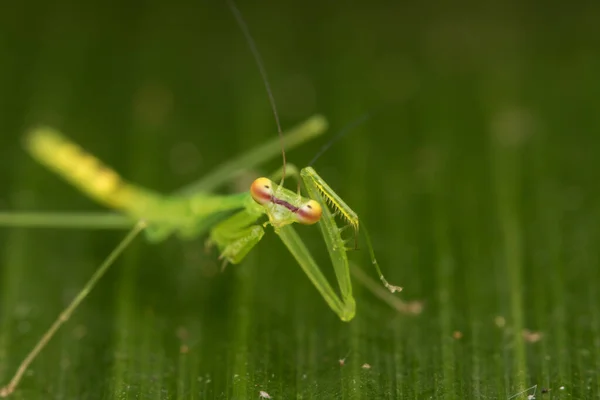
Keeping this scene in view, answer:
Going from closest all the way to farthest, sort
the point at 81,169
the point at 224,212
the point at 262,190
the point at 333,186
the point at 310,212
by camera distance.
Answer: the point at 310,212 < the point at 262,190 < the point at 224,212 < the point at 333,186 < the point at 81,169

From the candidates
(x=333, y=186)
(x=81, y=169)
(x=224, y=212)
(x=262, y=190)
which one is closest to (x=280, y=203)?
(x=262, y=190)

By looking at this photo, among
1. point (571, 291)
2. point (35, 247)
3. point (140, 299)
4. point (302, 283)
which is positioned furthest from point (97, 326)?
point (571, 291)

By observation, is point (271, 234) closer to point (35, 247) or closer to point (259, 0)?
point (35, 247)

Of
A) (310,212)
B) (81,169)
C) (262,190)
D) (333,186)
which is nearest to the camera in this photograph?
(310,212)

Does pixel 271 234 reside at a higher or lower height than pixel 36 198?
lower

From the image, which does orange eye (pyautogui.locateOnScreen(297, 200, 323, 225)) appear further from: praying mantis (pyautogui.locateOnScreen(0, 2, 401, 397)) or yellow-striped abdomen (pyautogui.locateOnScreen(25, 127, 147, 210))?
yellow-striped abdomen (pyautogui.locateOnScreen(25, 127, 147, 210))

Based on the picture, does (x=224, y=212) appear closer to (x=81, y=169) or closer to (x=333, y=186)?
(x=333, y=186)

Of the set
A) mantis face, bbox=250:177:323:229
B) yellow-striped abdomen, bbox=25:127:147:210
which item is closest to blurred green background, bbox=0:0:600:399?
yellow-striped abdomen, bbox=25:127:147:210

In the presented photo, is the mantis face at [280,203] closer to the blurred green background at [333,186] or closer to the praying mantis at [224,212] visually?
the praying mantis at [224,212]
